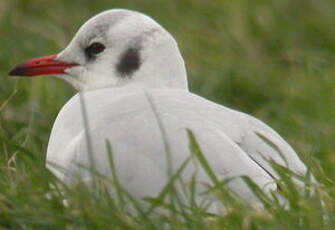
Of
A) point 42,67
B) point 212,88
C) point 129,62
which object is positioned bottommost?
point 212,88

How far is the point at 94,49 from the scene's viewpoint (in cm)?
588

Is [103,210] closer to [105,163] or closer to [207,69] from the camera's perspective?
→ [105,163]

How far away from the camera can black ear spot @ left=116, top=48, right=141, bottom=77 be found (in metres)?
5.77

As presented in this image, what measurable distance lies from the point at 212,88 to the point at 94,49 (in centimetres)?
248

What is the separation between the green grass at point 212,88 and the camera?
4.52 m

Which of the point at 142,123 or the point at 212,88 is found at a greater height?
the point at 142,123

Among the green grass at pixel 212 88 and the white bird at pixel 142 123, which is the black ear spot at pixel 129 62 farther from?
the green grass at pixel 212 88

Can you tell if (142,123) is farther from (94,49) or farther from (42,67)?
(42,67)

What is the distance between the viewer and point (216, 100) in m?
8.20

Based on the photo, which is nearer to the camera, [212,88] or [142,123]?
[142,123]

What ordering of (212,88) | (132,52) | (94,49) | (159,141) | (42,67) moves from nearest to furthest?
(159,141), (132,52), (94,49), (42,67), (212,88)

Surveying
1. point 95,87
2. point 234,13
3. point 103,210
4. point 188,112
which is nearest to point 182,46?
point 234,13

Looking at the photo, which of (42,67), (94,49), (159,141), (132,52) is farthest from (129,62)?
(159,141)

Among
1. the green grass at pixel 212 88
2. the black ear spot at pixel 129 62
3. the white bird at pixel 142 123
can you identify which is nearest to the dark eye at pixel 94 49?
the white bird at pixel 142 123
